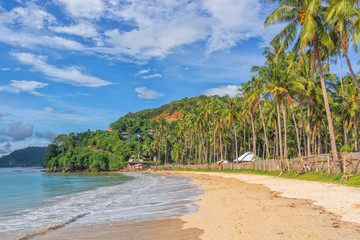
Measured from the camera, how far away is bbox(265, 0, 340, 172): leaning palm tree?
16750 millimetres

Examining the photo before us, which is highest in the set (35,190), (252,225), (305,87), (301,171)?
(305,87)

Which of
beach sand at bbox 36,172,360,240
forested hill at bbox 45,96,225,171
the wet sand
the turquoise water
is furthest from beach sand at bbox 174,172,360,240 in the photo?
forested hill at bbox 45,96,225,171

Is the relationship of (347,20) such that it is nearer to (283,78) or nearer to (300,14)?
(300,14)

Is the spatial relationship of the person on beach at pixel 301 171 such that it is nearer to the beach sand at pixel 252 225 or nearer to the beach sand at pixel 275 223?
the beach sand at pixel 252 225

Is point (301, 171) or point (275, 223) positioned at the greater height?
point (301, 171)

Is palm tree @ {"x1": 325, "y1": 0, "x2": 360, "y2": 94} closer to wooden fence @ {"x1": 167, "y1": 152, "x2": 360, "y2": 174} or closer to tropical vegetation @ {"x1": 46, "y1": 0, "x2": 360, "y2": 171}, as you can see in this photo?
tropical vegetation @ {"x1": 46, "y1": 0, "x2": 360, "y2": 171}

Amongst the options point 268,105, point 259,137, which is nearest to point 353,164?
point 268,105

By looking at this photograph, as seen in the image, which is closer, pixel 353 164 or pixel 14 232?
pixel 14 232

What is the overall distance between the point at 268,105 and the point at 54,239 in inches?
1607

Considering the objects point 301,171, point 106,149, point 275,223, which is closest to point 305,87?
point 301,171

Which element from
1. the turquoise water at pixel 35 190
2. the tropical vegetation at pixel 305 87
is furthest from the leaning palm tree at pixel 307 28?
the turquoise water at pixel 35 190

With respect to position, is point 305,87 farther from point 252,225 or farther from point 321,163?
point 252,225

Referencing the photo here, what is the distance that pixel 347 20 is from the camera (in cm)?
1788

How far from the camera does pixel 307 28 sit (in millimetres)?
16469
